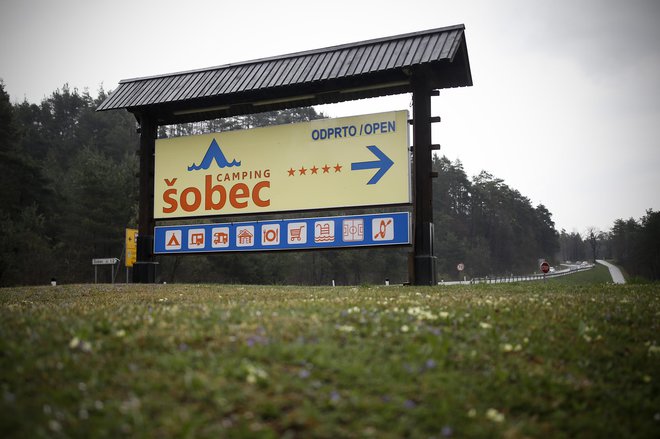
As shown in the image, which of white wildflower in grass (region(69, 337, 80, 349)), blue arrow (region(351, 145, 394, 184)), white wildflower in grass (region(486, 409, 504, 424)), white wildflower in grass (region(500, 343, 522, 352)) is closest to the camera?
white wildflower in grass (region(486, 409, 504, 424))

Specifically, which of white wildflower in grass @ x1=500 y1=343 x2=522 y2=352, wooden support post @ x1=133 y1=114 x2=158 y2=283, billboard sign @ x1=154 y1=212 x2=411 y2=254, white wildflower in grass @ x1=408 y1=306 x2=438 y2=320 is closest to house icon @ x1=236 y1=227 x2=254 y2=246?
billboard sign @ x1=154 y1=212 x2=411 y2=254

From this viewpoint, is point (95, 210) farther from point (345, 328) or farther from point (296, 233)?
point (345, 328)

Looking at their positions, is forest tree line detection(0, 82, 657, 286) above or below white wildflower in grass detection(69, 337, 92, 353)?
above

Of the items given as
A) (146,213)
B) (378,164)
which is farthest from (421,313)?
(146,213)

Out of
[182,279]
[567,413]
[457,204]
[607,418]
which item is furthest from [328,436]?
[457,204]

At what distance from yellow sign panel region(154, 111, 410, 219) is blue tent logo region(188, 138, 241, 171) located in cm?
4

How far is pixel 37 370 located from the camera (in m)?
5.61

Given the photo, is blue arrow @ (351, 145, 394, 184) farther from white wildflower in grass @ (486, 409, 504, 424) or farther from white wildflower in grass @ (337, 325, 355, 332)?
white wildflower in grass @ (486, 409, 504, 424)

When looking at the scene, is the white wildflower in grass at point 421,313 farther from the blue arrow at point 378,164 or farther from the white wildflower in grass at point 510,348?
the blue arrow at point 378,164

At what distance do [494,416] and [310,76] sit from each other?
1494 centimetres

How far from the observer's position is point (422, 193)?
1698cm

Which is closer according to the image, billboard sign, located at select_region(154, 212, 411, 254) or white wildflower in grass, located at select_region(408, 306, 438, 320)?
white wildflower in grass, located at select_region(408, 306, 438, 320)

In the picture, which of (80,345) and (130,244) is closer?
(80,345)

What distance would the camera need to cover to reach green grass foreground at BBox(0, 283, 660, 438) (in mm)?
4836
